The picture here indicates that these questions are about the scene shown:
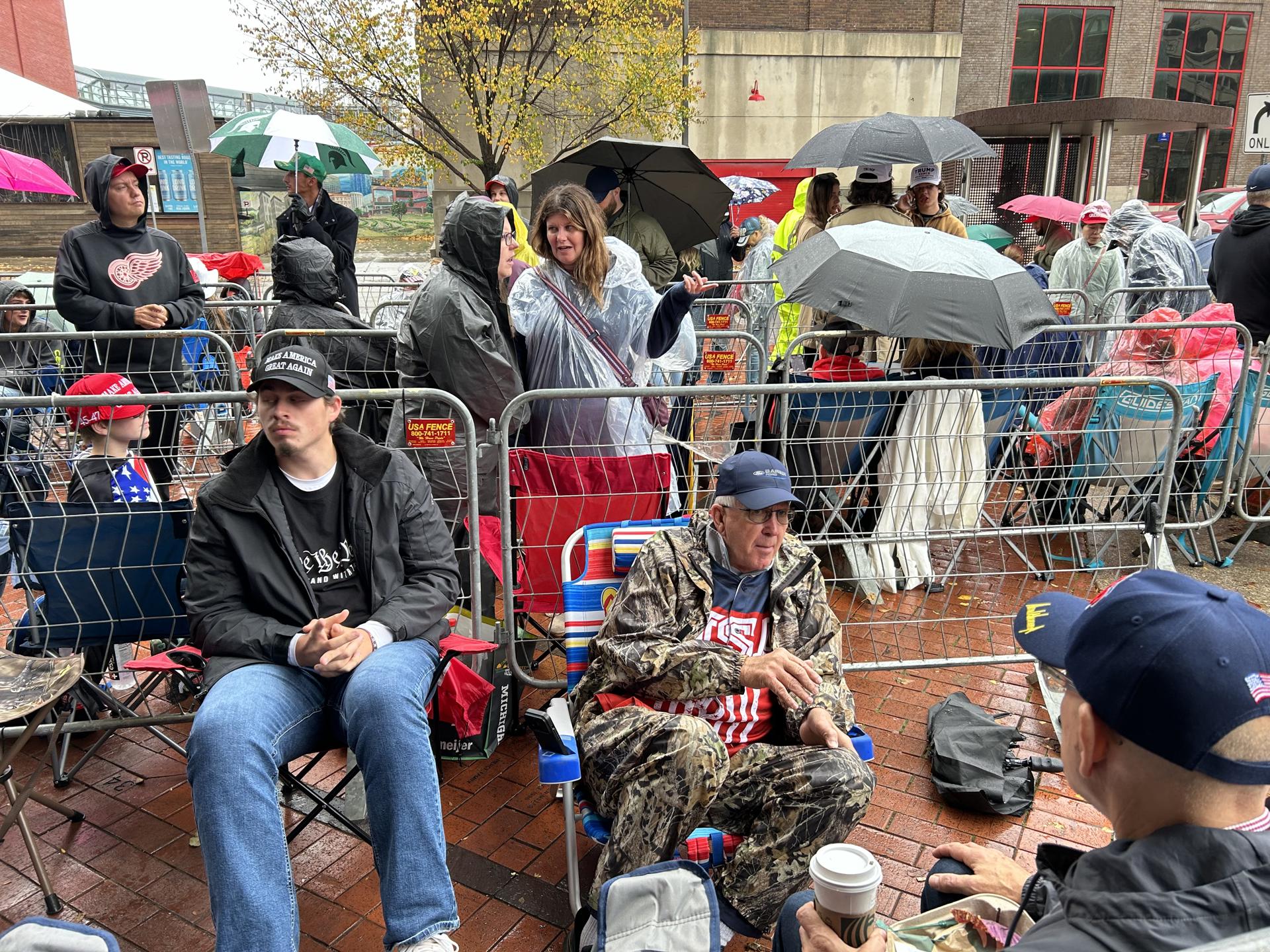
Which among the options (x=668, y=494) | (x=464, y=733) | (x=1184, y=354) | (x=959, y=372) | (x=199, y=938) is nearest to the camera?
(x=199, y=938)

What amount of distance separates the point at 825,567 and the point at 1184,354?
2714mm

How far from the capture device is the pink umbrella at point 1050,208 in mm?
10852

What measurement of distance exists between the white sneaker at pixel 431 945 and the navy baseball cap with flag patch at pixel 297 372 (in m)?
1.67

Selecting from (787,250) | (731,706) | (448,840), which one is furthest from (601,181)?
(448,840)

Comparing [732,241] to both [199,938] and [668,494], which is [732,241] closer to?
[668,494]

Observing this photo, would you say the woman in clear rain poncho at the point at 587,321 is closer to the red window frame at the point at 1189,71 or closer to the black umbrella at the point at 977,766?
the black umbrella at the point at 977,766

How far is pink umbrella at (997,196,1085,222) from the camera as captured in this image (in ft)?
35.6

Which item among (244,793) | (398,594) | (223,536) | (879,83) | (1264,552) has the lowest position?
(1264,552)

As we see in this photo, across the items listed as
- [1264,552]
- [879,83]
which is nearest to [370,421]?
[1264,552]

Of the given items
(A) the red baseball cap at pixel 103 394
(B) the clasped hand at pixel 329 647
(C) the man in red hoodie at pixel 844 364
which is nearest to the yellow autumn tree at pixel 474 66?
(C) the man in red hoodie at pixel 844 364

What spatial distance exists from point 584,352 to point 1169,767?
3.26m

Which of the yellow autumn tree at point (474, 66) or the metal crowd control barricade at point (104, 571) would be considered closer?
the metal crowd control barricade at point (104, 571)

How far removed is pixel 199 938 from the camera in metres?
2.76

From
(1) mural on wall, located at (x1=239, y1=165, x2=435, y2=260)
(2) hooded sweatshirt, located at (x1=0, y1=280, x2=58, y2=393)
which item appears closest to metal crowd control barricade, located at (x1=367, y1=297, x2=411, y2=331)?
(2) hooded sweatshirt, located at (x1=0, y1=280, x2=58, y2=393)
